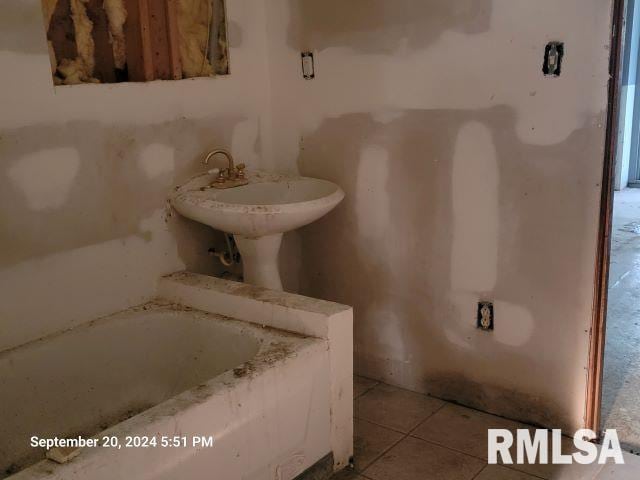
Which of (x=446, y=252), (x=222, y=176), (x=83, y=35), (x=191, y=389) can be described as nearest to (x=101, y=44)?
(x=83, y=35)

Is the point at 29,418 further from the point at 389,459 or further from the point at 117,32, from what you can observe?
the point at 117,32

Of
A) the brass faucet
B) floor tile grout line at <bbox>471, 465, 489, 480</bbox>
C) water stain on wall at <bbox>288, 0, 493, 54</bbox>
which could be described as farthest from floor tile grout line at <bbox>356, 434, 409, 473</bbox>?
water stain on wall at <bbox>288, 0, 493, 54</bbox>

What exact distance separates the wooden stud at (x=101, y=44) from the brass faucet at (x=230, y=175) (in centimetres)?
48

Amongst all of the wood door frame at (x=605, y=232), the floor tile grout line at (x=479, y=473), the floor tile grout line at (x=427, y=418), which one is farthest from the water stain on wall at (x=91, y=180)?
the wood door frame at (x=605, y=232)

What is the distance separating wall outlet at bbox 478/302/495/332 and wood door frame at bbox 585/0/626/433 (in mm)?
368

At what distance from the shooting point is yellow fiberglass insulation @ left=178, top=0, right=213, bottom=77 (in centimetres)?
262

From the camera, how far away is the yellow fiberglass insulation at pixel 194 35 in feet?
8.58

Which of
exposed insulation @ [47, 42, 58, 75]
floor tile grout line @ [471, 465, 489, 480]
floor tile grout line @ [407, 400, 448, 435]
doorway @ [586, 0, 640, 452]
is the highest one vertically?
exposed insulation @ [47, 42, 58, 75]

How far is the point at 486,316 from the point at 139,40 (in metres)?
1.68

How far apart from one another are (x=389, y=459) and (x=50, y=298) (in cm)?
130

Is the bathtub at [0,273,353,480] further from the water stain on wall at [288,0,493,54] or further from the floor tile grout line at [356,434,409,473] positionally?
the water stain on wall at [288,0,493,54]

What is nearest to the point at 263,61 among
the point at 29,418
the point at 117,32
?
the point at 117,32

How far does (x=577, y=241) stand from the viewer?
2.25m

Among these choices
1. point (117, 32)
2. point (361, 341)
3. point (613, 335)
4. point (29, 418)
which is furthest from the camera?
point (613, 335)
